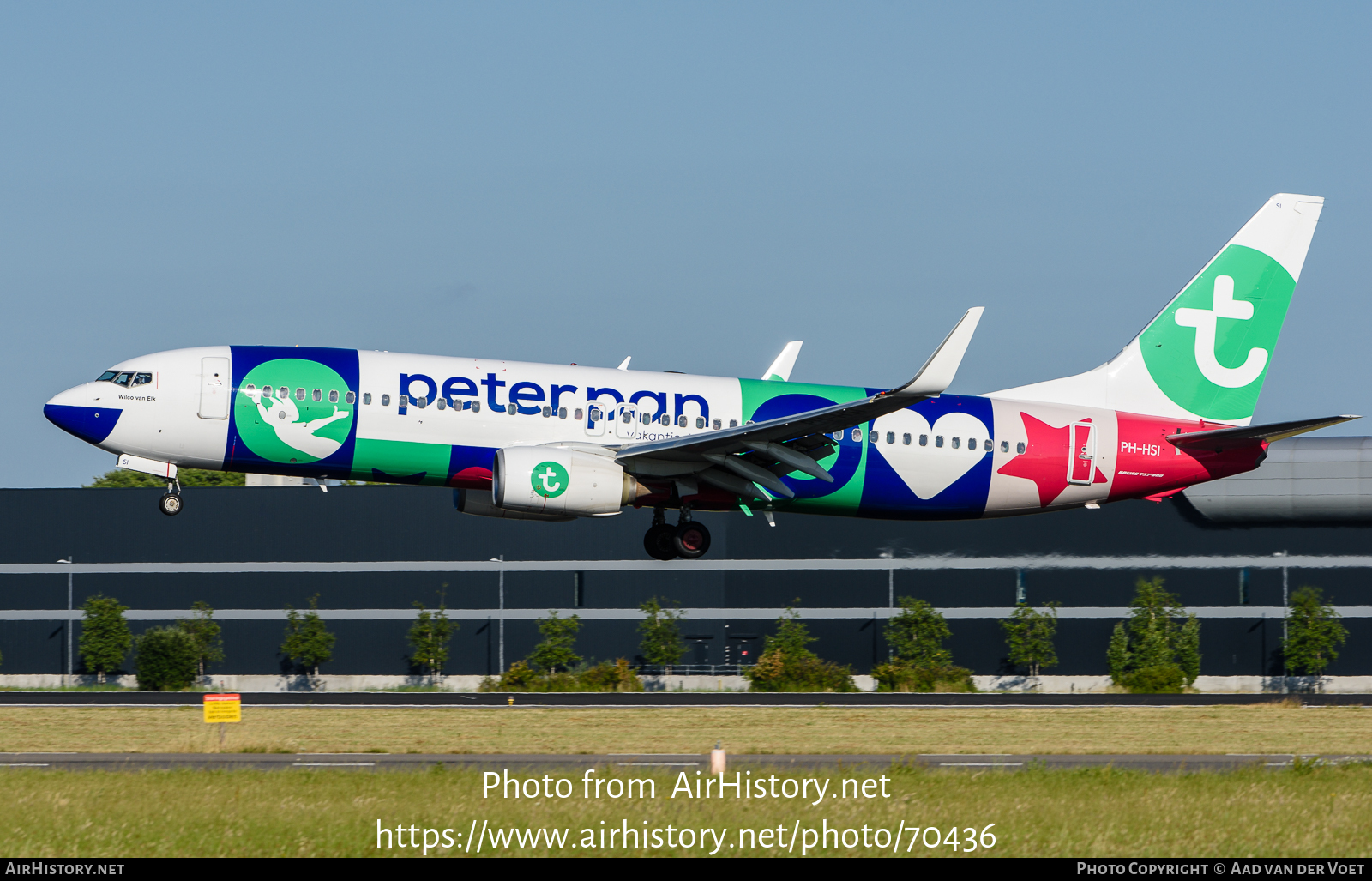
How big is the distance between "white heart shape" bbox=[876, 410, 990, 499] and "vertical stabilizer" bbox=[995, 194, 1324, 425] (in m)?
4.09

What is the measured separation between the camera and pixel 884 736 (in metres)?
43.4

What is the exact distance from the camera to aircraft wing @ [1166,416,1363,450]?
31.1 metres

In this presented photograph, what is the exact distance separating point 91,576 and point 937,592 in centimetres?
4181

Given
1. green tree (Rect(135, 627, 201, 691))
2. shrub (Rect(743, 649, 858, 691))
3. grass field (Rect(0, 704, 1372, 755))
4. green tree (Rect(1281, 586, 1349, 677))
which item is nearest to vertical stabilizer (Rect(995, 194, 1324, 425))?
grass field (Rect(0, 704, 1372, 755))

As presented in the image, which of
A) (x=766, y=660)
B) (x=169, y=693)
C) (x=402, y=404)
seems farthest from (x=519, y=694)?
(x=402, y=404)

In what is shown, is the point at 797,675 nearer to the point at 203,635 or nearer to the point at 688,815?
the point at 203,635

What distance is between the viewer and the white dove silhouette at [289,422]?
3042 cm

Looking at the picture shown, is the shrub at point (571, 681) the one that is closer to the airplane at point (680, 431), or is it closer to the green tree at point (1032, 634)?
the green tree at point (1032, 634)

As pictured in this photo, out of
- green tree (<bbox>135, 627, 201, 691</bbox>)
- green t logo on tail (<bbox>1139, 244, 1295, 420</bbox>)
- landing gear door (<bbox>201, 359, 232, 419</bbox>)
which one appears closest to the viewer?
landing gear door (<bbox>201, 359, 232, 419</bbox>)

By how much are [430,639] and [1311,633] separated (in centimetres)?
4023

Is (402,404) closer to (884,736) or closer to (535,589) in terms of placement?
(884,736)

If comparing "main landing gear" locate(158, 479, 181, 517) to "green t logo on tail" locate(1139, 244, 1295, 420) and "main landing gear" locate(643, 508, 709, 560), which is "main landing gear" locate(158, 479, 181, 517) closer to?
"main landing gear" locate(643, 508, 709, 560)

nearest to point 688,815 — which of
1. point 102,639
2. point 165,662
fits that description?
point 165,662

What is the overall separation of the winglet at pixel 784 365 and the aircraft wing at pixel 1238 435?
30.2ft
